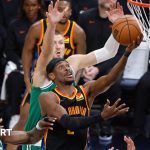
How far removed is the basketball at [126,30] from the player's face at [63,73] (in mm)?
505

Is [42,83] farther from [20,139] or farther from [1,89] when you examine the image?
[1,89]

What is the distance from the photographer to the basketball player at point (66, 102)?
442 cm

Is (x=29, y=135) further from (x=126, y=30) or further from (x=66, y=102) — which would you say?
(x=126, y=30)

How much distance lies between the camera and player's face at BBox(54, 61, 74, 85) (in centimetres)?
461

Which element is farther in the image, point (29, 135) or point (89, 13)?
point (89, 13)

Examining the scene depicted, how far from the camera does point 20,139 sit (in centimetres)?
425

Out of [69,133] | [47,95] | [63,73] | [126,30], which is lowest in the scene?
[69,133]

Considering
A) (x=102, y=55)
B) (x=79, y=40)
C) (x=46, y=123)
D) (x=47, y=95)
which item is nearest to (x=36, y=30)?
(x=79, y=40)

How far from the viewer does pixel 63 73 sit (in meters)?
4.64

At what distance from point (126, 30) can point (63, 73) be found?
2.06 feet

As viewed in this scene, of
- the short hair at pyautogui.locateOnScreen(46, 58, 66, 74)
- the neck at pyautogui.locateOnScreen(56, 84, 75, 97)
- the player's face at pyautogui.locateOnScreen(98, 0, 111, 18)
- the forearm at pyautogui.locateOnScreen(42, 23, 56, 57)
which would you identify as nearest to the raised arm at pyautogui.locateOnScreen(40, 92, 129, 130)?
the neck at pyautogui.locateOnScreen(56, 84, 75, 97)

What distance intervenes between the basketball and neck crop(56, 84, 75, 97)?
0.57m

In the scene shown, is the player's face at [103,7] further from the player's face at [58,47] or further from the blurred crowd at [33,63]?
the player's face at [58,47]

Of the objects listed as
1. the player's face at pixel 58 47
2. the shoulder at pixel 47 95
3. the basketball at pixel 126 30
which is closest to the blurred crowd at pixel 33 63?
the player's face at pixel 58 47
